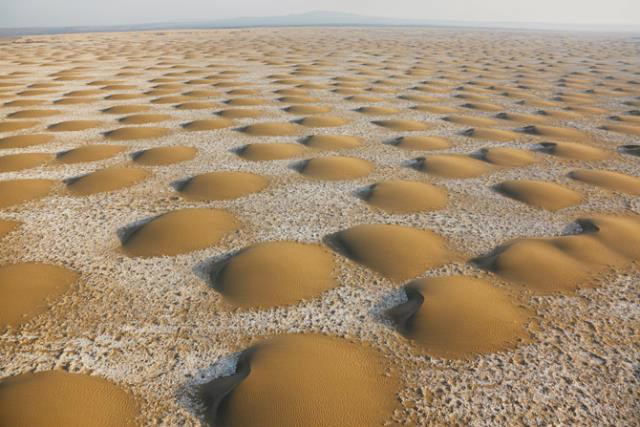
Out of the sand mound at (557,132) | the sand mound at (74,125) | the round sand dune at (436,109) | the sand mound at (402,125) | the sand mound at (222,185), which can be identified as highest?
the sand mound at (74,125)

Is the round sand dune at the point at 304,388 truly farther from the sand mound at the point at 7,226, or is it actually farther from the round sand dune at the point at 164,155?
the round sand dune at the point at 164,155

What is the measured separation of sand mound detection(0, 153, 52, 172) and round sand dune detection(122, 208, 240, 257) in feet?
7.88

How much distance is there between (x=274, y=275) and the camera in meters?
2.95

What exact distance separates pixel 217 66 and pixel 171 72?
232cm

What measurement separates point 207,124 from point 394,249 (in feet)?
15.4

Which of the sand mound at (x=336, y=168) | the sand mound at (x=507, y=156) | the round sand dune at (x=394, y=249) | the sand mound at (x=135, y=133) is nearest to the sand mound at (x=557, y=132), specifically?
the sand mound at (x=507, y=156)

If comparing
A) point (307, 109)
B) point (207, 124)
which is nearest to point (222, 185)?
point (207, 124)

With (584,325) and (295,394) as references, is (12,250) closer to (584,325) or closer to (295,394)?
(295,394)

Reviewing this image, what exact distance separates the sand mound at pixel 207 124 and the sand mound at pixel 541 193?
4.25 metres

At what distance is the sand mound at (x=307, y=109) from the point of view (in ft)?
26.2

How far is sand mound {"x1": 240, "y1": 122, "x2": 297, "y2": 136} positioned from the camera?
260 inches


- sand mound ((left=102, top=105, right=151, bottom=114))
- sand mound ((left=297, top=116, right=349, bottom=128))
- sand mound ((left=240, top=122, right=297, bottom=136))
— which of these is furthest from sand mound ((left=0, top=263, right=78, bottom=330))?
sand mound ((left=102, top=105, right=151, bottom=114))

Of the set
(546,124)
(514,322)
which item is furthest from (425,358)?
(546,124)

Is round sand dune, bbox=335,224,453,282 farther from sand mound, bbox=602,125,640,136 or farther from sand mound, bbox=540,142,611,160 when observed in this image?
sand mound, bbox=602,125,640,136
